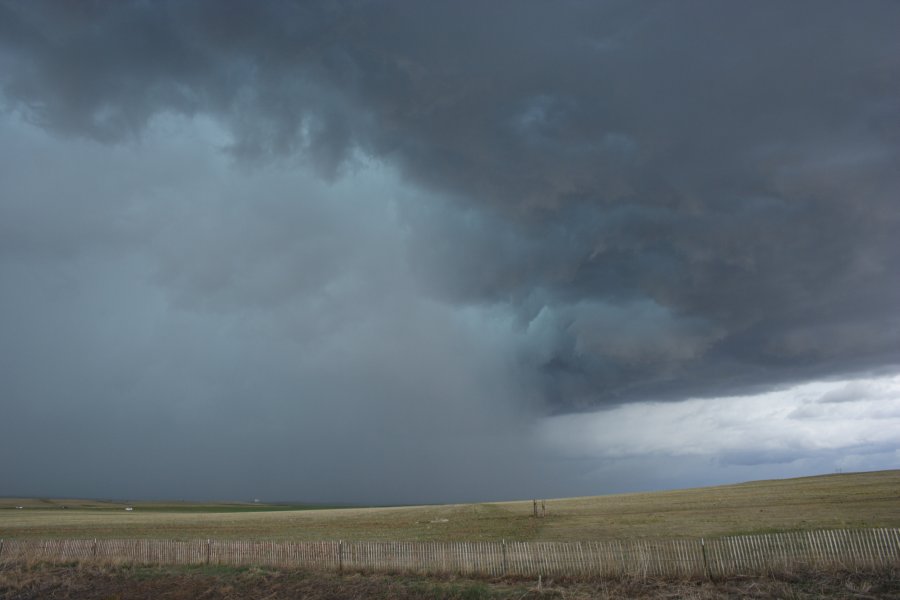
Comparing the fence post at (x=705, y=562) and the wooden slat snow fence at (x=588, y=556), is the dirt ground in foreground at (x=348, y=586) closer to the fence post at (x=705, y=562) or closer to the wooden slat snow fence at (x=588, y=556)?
the fence post at (x=705, y=562)

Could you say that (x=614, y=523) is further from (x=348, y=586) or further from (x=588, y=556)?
(x=348, y=586)

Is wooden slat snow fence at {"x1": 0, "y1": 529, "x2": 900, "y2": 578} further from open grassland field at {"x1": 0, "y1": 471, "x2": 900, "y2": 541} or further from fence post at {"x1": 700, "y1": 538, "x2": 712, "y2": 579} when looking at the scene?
open grassland field at {"x1": 0, "y1": 471, "x2": 900, "y2": 541}

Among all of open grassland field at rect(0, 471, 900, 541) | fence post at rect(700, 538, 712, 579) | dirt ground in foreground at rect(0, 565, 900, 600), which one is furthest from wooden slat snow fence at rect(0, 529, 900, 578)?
open grassland field at rect(0, 471, 900, 541)

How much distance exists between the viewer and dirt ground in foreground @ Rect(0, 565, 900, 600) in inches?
837

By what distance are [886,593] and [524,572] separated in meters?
13.5

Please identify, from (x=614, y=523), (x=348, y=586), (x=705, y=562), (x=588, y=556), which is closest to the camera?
(x=705, y=562)

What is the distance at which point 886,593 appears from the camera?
20.0 meters

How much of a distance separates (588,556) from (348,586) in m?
10.7

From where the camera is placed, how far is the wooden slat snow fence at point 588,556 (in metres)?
24.1

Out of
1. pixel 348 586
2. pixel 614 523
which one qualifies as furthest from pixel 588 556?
pixel 614 523

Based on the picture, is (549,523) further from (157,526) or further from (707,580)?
(157,526)

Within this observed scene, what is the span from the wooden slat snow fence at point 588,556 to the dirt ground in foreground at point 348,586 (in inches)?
41.7

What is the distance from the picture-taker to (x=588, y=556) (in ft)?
84.5

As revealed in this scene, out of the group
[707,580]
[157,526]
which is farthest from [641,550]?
[157,526]
